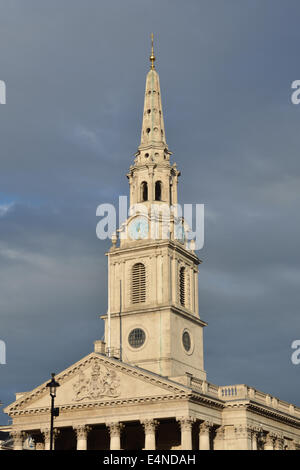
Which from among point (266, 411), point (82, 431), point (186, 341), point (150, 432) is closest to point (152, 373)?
point (150, 432)

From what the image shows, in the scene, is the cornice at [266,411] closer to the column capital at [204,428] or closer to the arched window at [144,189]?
the column capital at [204,428]

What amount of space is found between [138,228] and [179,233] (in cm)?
415

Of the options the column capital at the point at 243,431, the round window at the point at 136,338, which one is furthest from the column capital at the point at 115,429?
the round window at the point at 136,338

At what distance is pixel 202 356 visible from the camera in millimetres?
88500

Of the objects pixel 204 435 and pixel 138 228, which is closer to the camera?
pixel 204 435

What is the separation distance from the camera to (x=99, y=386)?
76188 millimetres

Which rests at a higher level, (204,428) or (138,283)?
(138,283)

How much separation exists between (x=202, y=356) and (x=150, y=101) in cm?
2723

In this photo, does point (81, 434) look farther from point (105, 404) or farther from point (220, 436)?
point (220, 436)
